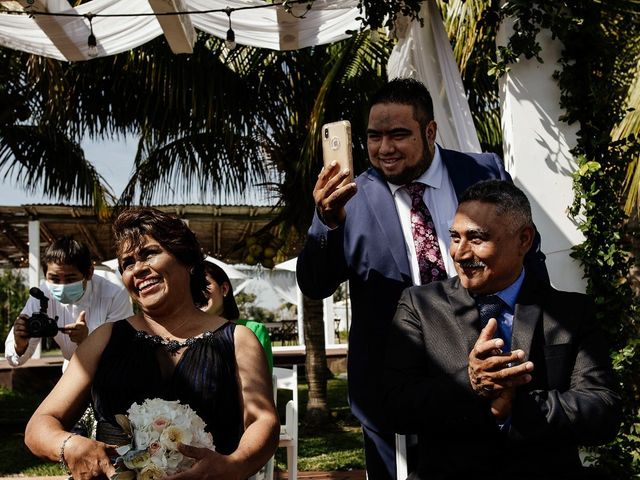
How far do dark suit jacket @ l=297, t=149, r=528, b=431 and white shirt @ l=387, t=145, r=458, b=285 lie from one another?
0.21 feet

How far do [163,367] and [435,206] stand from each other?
1.20 meters

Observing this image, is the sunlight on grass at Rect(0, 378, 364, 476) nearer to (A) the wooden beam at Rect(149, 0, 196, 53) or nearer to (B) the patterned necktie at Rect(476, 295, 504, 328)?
(A) the wooden beam at Rect(149, 0, 196, 53)

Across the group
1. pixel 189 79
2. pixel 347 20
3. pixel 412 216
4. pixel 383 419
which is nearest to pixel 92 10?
pixel 347 20

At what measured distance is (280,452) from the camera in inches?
330

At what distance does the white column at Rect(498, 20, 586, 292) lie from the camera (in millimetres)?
4000

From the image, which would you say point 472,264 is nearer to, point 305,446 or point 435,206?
point 435,206

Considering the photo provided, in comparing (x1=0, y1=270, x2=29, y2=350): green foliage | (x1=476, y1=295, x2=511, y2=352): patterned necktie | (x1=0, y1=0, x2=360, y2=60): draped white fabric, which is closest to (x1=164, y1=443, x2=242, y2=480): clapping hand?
(x1=476, y1=295, x2=511, y2=352): patterned necktie

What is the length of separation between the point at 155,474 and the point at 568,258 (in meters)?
2.66

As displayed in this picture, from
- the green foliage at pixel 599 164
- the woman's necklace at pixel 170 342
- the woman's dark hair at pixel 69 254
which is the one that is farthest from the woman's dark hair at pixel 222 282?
the green foliage at pixel 599 164

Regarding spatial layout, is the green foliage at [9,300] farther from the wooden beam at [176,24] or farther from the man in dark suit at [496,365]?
the man in dark suit at [496,365]

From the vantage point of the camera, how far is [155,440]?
213 cm

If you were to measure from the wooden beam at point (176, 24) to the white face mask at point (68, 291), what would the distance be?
78.2 inches

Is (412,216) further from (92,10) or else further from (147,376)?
(92,10)

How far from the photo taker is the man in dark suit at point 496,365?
7.51 ft
